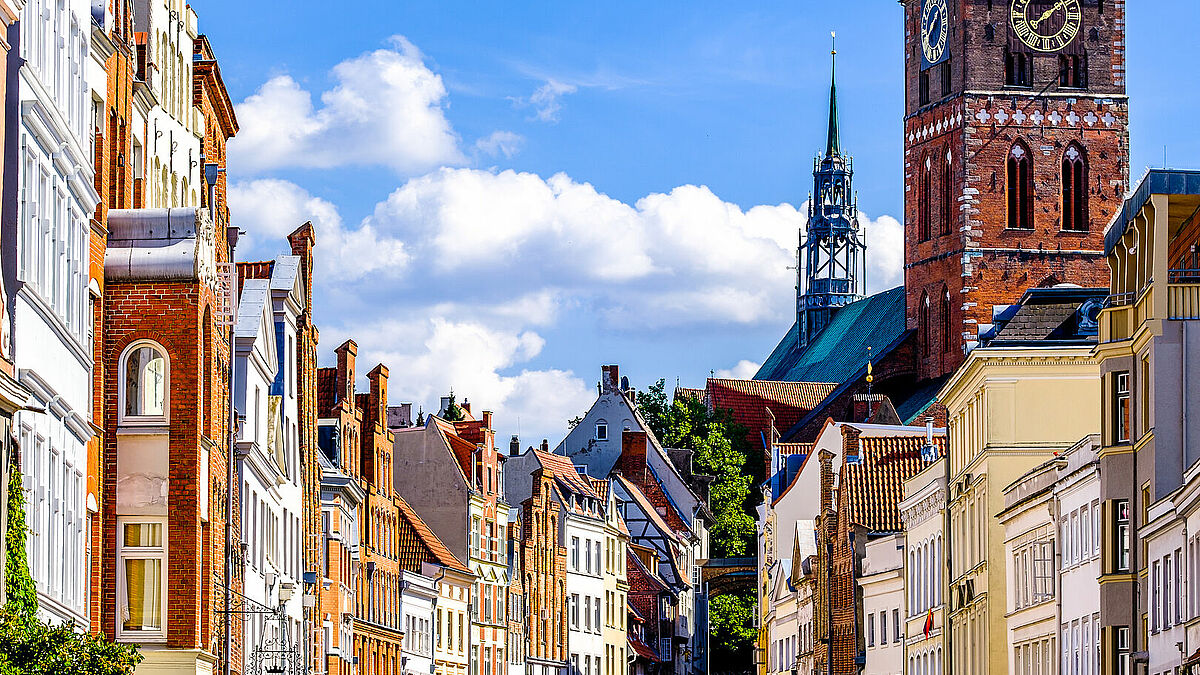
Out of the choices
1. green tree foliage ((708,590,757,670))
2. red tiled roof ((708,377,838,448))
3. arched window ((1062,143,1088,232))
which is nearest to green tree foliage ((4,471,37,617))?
green tree foliage ((708,590,757,670))

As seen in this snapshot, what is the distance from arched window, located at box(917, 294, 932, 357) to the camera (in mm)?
125438

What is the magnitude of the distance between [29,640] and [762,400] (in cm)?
12932

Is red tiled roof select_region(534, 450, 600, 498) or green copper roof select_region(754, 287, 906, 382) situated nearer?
red tiled roof select_region(534, 450, 600, 498)

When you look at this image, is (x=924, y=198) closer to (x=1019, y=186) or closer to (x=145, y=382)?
(x=1019, y=186)

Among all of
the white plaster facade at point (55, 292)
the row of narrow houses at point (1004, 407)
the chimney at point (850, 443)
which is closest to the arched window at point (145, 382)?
the white plaster facade at point (55, 292)

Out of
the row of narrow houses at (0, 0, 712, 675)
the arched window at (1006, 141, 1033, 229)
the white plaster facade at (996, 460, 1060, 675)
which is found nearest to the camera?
the row of narrow houses at (0, 0, 712, 675)

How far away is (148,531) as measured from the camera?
3372cm

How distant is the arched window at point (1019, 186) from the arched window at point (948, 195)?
290 centimetres

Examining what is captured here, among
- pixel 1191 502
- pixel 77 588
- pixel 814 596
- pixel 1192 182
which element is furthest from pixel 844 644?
pixel 77 588

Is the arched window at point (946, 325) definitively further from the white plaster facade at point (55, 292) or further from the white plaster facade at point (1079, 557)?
the white plaster facade at point (55, 292)

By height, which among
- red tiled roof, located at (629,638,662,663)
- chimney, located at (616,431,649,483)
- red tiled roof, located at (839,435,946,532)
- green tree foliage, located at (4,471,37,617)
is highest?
chimney, located at (616,431,649,483)

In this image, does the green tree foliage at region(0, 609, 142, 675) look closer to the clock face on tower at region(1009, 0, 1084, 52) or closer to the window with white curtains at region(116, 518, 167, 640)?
the window with white curtains at region(116, 518, 167, 640)

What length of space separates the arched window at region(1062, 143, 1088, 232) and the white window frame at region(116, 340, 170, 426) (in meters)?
90.9

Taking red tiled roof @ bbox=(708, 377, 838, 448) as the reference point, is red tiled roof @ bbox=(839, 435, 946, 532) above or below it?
below
